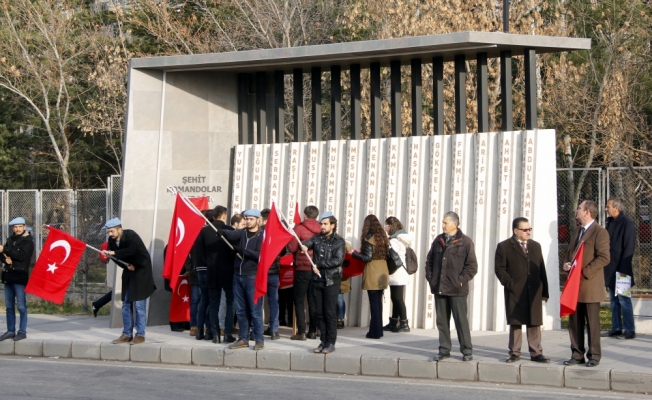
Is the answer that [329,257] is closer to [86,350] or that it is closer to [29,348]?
[86,350]

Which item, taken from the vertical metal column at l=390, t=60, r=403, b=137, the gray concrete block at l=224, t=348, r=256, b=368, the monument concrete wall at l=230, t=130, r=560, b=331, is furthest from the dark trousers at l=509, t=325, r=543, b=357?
the vertical metal column at l=390, t=60, r=403, b=137

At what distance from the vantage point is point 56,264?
1449cm

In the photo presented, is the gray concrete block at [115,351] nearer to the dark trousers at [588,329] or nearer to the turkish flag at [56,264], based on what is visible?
the turkish flag at [56,264]

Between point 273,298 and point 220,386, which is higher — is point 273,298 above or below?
above

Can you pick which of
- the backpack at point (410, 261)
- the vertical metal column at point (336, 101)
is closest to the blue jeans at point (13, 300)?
the vertical metal column at point (336, 101)

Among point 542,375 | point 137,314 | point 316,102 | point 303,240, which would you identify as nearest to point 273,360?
point 303,240

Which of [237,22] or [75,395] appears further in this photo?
[237,22]

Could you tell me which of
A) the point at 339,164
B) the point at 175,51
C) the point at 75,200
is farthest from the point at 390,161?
the point at 175,51

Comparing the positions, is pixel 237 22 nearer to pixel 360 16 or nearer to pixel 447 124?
pixel 360 16

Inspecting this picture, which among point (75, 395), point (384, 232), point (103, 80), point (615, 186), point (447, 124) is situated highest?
point (103, 80)

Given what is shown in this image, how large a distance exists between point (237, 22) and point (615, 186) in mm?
15458

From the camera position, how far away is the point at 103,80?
3039 centimetres

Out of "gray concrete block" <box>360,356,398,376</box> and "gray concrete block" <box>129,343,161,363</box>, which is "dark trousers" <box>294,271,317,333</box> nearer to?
"gray concrete block" <box>129,343,161,363</box>

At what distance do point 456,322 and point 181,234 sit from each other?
4.65 metres
